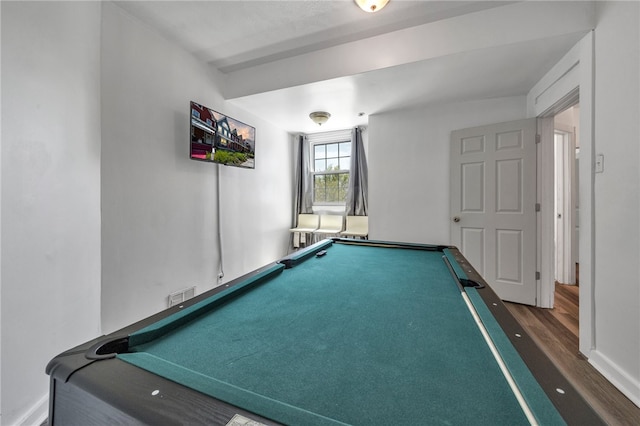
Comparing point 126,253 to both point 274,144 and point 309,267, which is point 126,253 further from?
point 274,144

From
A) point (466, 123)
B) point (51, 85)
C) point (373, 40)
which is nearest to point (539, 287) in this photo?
point (466, 123)

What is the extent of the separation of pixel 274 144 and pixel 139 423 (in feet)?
12.3

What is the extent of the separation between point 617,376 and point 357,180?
3.28 meters

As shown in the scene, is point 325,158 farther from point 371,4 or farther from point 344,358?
point 344,358

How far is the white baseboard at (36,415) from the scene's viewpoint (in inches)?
44.5

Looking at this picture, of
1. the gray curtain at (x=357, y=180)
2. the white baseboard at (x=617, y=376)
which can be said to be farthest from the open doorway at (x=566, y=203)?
the gray curtain at (x=357, y=180)

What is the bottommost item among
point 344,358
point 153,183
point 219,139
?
point 344,358

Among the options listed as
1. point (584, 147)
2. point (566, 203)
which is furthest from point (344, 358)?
point (566, 203)

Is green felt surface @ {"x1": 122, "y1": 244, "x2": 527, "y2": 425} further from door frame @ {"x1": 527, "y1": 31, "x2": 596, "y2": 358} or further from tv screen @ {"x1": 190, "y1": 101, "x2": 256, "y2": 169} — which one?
tv screen @ {"x1": 190, "y1": 101, "x2": 256, "y2": 169}

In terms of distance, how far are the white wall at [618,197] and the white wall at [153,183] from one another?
3.19m

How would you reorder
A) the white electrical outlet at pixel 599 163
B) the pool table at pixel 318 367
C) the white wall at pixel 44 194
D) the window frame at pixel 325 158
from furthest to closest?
the window frame at pixel 325 158 → the white electrical outlet at pixel 599 163 → the white wall at pixel 44 194 → the pool table at pixel 318 367

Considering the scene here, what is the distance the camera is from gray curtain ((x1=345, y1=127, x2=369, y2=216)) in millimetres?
4027

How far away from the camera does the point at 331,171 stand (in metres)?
4.50

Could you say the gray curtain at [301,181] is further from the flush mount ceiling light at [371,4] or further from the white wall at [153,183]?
the flush mount ceiling light at [371,4]
